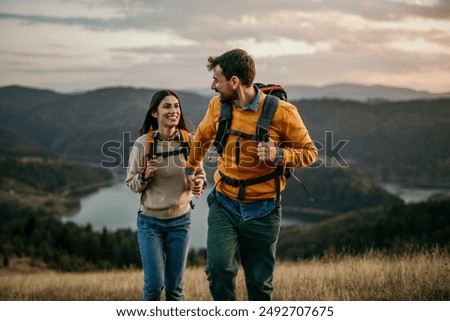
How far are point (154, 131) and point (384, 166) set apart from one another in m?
141

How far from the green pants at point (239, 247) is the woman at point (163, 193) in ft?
1.10

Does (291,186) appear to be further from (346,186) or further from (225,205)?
(225,205)

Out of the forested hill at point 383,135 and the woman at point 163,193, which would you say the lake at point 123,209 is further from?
the woman at point 163,193

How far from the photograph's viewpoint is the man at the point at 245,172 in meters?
3.21

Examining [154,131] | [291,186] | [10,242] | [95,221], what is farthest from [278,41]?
[291,186]

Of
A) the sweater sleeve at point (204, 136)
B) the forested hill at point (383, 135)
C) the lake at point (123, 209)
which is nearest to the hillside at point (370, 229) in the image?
the lake at point (123, 209)

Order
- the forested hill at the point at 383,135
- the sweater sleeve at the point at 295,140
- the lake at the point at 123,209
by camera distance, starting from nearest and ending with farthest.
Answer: the sweater sleeve at the point at 295,140, the lake at the point at 123,209, the forested hill at the point at 383,135

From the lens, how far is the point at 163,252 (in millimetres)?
3723

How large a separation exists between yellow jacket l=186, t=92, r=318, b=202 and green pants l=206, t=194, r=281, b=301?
0.54 ft

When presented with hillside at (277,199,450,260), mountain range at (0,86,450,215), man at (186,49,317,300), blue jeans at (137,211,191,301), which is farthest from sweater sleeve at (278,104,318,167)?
mountain range at (0,86,450,215)

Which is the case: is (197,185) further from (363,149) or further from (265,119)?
(363,149)

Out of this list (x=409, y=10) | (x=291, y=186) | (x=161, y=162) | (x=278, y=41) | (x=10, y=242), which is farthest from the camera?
(x=291, y=186)

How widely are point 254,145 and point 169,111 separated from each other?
0.73 meters

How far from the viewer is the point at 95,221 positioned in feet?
266
